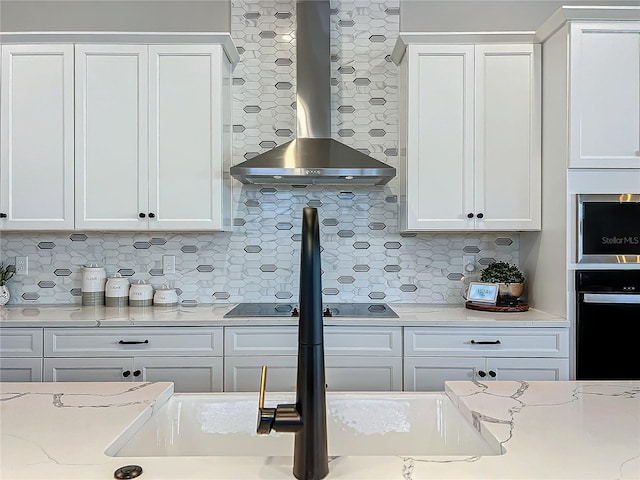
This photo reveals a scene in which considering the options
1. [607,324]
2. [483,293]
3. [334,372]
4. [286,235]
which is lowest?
[334,372]

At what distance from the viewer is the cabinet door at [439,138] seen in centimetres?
289

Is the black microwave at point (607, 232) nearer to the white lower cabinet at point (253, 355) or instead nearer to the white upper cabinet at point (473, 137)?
the white upper cabinet at point (473, 137)

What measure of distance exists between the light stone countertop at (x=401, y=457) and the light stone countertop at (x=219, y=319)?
1.28 metres

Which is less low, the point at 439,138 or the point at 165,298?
the point at 439,138

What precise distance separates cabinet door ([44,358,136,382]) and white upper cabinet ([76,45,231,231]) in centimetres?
79

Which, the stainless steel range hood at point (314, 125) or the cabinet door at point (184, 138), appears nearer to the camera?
the stainless steel range hood at point (314, 125)

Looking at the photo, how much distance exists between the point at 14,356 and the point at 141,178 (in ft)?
3.86

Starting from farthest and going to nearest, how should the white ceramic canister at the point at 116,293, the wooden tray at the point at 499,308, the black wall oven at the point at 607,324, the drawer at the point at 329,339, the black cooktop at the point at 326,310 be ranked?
the white ceramic canister at the point at 116,293 < the wooden tray at the point at 499,308 < the black cooktop at the point at 326,310 < the drawer at the point at 329,339 < the black wall oven at the point at 607,324

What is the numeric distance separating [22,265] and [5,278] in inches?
5.0

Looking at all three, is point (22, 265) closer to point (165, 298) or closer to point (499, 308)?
point (165, 298)

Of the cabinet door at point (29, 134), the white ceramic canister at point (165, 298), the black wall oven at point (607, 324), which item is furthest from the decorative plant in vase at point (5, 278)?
the black wall oven at point (607, 324)

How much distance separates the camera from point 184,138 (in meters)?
2.89

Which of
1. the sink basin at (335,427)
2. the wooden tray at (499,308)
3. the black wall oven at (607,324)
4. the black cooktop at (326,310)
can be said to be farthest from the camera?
the wooden tray at (499,308)

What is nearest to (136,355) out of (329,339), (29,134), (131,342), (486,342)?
(131,342)
